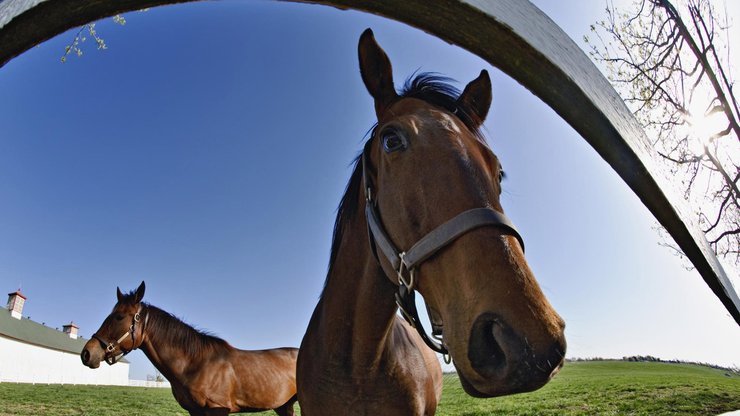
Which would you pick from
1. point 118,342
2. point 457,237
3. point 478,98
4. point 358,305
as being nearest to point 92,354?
point 118,342

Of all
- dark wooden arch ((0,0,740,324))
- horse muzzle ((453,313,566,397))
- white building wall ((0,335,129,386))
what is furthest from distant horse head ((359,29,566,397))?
white building wall ((0,335,129,386))

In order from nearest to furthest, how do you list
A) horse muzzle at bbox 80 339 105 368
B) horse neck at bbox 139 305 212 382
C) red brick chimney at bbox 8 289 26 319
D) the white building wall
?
horse muzzle at bbox 80 339 105 368, horse neck at bbox 139 305 212 382, the white building wall, red brick chimney at bbox 8 289 26 319

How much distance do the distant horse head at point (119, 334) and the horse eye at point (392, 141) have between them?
787 cm

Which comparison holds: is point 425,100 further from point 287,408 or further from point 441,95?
point 287,408

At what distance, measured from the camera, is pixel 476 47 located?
0.65 meters

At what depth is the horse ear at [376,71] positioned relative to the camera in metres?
1.94

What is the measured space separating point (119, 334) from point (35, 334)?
6946 centimetres

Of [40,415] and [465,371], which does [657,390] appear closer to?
[465,371]

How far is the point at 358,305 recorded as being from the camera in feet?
7.93

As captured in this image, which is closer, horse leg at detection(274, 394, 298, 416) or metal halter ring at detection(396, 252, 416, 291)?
metal halter ring at detection(396, 252, 416, 291)

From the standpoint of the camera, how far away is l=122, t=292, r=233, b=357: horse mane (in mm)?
8009

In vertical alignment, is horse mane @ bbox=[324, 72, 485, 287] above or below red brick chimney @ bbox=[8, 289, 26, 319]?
below

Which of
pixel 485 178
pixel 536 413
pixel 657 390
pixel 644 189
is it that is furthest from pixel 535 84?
pixel 657 390

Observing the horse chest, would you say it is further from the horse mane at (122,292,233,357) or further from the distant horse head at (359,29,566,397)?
the horse mane at (122,292,233,357)
